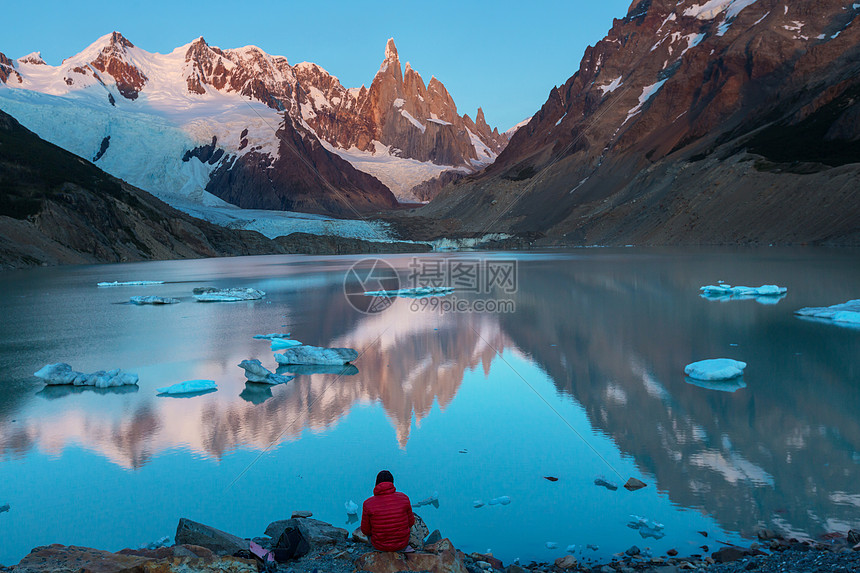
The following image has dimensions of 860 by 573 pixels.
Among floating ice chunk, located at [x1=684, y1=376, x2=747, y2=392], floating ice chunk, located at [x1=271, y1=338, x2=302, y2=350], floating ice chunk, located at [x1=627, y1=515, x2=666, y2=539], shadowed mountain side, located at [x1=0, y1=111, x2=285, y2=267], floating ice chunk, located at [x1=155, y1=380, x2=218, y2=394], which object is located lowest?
floating ice chunk, located at [x1=627, y1=515, x2=666, y2=539]

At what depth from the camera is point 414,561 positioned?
542cm

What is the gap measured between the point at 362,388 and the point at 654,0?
177 m

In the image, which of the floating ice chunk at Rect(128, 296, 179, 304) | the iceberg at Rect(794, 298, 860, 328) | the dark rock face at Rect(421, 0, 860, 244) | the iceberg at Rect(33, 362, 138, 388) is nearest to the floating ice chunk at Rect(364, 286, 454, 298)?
the floating ice chunk at Rect(128, 296, 179, 304)

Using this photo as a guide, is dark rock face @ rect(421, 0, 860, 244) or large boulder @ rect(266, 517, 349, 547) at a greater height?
dark rock face @ rect(421, 0, 860, 244)

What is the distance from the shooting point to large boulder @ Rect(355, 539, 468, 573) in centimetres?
530

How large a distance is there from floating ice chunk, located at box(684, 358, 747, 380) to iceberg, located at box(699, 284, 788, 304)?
1342 centimetres

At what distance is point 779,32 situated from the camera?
115 metres

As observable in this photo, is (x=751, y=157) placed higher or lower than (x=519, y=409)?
higher

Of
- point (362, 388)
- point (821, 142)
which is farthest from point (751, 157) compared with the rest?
point (362, 388)

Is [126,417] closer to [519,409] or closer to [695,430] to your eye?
[519,409]

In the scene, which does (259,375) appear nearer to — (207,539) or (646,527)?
(207,539)

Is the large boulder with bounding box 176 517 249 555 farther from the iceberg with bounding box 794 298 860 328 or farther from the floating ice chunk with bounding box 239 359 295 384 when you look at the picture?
the iceberg with bounding box 794 298 860 328

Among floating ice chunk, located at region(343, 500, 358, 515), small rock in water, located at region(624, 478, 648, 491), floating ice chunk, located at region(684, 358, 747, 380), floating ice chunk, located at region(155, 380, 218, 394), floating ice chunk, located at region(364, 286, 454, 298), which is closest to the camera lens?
floating ice chunk, located at region(343, 500, 358, 515)

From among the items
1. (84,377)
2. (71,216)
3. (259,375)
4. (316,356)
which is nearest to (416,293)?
(316,356)
